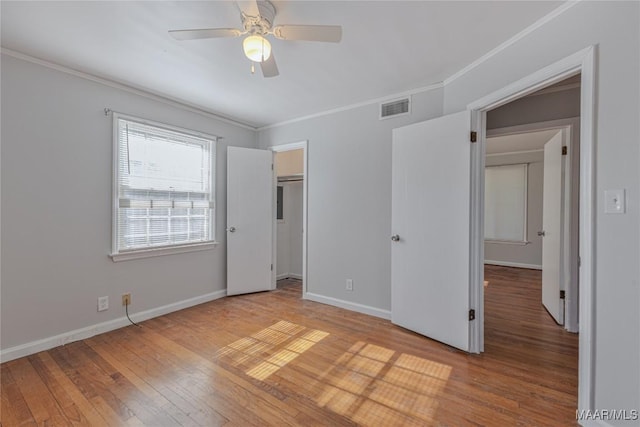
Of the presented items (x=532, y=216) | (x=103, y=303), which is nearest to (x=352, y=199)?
(x=103, y=303)

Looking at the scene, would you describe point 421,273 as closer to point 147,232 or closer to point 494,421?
point 494,421

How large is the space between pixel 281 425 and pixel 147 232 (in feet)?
8.10

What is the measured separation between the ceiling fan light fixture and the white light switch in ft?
6.73

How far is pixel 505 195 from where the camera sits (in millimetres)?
6086

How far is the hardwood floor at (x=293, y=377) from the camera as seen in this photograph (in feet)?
5.38

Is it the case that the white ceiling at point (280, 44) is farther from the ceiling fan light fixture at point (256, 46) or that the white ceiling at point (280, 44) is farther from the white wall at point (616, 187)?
the white wall at point (616, 187)

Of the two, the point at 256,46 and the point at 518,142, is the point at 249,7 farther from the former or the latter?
the point at 518,142

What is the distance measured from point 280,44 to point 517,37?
1.70 m

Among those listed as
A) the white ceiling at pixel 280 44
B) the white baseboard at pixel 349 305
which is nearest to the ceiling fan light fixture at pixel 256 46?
the white ceiling at pixel 280 44

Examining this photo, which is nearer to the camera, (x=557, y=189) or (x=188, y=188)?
(x=557, y=189)

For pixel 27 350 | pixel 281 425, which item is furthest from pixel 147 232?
pixel 281 425

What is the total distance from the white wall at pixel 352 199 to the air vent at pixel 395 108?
0.06m

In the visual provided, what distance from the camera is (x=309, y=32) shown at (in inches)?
64.3

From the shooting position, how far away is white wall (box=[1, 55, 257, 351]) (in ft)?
7.29
